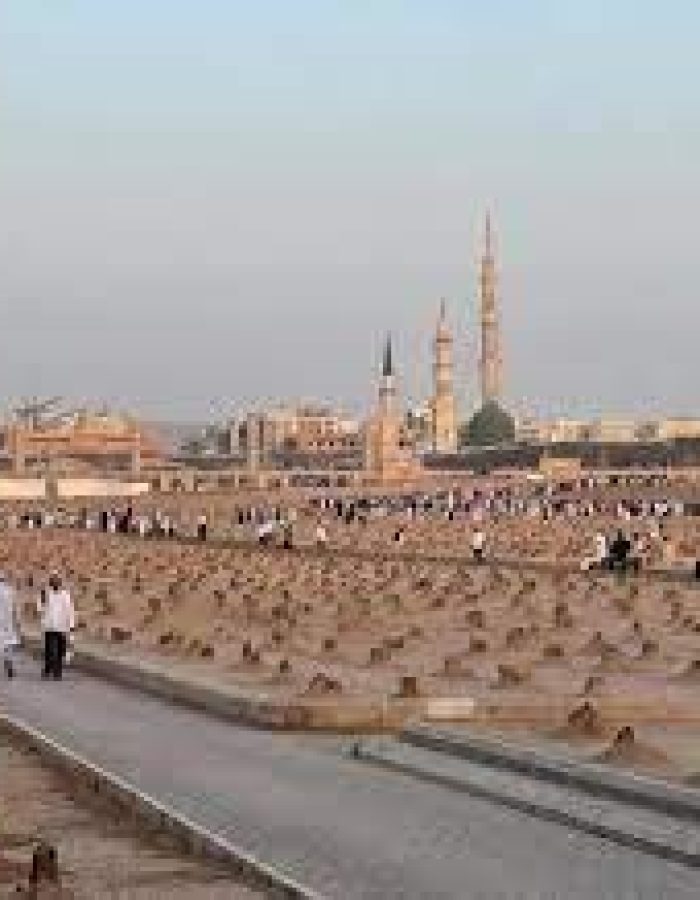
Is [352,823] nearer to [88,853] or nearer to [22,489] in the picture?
[88,853]

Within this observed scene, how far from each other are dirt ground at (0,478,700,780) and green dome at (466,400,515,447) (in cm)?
12532

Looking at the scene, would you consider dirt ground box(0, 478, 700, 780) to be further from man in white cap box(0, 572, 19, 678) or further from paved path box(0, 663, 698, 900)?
man in white cap box(0, 572, 19, 678)

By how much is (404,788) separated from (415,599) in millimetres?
23592

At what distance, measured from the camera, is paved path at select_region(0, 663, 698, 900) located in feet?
33.8

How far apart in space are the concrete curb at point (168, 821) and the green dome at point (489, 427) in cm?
16917

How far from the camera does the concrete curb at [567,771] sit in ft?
39.2

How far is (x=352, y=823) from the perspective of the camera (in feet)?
40.6

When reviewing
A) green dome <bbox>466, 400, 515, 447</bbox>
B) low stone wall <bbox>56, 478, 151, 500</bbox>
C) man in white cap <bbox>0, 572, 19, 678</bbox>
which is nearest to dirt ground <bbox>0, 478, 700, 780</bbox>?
man in white cap <bbox>0, 572, 19, 678</bbox>

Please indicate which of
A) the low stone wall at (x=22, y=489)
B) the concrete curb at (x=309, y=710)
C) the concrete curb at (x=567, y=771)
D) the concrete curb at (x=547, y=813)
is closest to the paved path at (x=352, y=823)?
the concrete curb at (x=547, y=813)

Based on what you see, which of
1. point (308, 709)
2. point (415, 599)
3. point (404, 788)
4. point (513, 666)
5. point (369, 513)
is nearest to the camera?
point (404, 788)

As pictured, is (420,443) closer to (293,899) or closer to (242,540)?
(242,540)

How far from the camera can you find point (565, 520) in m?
94.9

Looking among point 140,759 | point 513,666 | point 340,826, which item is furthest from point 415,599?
point 340,826

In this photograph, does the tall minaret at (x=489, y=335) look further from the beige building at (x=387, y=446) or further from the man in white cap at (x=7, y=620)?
the man in white cap at (x=7, y=620)
